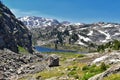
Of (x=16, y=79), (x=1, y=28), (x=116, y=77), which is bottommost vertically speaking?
(x=16, y=79)

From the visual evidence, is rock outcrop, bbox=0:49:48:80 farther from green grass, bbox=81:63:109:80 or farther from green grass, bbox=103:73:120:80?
green grass, bbox=103:73:120:80

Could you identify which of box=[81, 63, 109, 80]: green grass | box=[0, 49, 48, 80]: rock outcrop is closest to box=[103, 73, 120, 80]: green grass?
box=[81, 63, 109, 80]: green grass

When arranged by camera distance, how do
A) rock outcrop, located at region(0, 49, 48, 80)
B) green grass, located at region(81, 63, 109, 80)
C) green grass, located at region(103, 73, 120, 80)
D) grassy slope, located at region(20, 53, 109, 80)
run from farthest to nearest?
rock outcrop, located at region(0, 49, 48, 80) < grassy slope, located at region(20, 53, 109, 80) < green grass, located at region(81, 63, 109, 80) < green grass, located at region(103, 73, 120, 80)

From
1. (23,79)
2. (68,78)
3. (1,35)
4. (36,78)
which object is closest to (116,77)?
(68,78)

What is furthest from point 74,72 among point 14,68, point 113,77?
point 14,68

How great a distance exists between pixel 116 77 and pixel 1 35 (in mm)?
131242

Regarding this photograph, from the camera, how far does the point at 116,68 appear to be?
2617 cm

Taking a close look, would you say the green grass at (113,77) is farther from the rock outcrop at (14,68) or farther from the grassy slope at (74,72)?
the rock outcrop at (14,68)

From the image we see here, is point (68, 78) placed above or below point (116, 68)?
below

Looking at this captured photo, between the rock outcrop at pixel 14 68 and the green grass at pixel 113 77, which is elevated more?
the green grass at pixel 113 77

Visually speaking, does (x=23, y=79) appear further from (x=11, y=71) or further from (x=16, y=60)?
(x=16, y=60)

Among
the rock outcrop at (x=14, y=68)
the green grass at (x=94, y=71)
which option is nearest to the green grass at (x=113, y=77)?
the green grass at (x=94, y=71)

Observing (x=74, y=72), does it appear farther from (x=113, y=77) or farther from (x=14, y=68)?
(x=14, y=68)

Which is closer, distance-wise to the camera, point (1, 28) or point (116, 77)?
point (116, 77)
